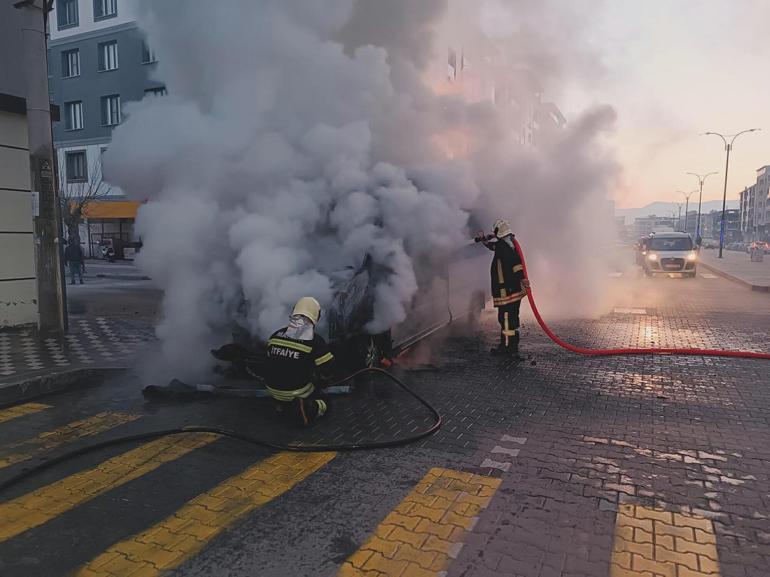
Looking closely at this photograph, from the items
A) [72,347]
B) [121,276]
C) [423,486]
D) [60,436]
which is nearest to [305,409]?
[423,486]

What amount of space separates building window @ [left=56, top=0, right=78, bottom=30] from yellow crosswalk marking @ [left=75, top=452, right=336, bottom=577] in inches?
1269

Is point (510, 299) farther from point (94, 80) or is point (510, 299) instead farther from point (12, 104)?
point (94, 80)

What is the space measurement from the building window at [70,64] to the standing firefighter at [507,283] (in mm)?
29860

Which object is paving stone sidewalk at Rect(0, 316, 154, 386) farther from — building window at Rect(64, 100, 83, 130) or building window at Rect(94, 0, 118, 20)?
building window at Rect(64, 100, 83, 130)

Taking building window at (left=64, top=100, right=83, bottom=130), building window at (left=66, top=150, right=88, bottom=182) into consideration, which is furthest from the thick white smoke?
building window at (left=64, top=100, right=83, bottom=130)

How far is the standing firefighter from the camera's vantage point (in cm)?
774

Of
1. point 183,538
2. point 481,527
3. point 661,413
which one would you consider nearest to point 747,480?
point 661,413

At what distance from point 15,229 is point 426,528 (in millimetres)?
8941

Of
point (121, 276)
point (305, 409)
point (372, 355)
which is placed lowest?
point (121, 276)

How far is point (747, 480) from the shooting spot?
12.5 feet

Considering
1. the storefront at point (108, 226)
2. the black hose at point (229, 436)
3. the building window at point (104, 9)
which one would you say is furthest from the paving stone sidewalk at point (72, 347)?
the building window at point (104, 9)

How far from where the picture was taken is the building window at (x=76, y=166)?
2980 cm

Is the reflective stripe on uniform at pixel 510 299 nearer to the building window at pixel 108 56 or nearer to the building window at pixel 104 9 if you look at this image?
the building window at pixel 108 56

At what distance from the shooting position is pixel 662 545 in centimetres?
303
